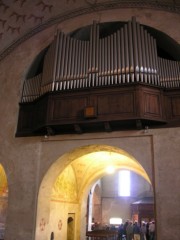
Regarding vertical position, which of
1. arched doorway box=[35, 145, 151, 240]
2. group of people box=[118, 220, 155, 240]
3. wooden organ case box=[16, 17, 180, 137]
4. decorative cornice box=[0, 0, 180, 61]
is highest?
decorative cornice box=[0, 0, 180, 61]

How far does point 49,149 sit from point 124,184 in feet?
55.3

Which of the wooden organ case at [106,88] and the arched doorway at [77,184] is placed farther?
the arched doorway at [77,184]

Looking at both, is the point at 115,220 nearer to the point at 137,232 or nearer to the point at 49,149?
the point at 137,232

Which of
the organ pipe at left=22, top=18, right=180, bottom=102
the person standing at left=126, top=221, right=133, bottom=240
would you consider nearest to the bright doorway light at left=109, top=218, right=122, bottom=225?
the person standing at left=126, top=221, right=133, bottom=240

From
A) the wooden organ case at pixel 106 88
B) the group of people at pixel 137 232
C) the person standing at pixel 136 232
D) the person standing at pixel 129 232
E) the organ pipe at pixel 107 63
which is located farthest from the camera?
the person standing at pixel 129 232

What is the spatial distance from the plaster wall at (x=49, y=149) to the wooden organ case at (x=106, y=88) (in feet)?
1.15

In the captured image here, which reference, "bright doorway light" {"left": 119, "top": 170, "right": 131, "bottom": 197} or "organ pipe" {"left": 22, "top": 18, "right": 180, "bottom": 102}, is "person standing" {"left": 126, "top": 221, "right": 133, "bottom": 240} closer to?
"organ pipe" {"left": 22, "top": 18, "right": 180, "bottom": 102}

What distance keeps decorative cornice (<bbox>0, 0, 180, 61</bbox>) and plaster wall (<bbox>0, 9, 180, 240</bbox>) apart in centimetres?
18

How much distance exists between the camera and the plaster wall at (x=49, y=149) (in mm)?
7309

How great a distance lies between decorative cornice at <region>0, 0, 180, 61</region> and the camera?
9.38 metres

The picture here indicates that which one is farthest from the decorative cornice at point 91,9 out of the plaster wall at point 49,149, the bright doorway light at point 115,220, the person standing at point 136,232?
the bright doorway light at point 115,220

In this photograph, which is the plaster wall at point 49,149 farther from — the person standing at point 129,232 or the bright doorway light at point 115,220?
the bright doorway light at point 115,220

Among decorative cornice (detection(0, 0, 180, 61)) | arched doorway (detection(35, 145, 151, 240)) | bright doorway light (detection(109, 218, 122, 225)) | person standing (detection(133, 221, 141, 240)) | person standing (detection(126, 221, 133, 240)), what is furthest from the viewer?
bright doorway light (detection(109, 218, 122, 225))

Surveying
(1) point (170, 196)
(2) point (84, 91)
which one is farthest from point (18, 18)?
(1) point (170, 196)
